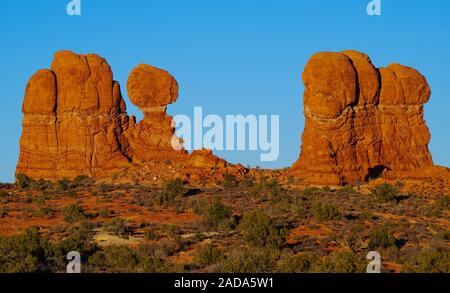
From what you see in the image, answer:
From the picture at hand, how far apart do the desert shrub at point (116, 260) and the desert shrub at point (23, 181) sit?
29631 millimetres

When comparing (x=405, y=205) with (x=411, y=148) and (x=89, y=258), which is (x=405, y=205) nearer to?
(x=411, y=148)

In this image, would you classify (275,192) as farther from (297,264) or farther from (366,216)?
(297,264)

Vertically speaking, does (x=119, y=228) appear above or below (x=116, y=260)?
above

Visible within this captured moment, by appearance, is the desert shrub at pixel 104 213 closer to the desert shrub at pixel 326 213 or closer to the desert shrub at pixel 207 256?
the desert shrub at pixel 326 213

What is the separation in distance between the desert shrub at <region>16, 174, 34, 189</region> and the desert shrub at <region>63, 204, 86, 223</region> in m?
15.9

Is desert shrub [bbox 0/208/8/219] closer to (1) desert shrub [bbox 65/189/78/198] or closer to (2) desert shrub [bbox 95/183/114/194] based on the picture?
(1) desert shrub [bbox 65/189/78/198]

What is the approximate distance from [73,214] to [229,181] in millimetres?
17885

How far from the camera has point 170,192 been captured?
55969 mm

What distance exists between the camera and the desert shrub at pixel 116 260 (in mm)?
32188

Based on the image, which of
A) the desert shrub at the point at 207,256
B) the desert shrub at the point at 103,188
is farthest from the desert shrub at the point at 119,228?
the desert shrub at the point at 103,188

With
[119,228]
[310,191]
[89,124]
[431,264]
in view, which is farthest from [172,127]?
[431,264]

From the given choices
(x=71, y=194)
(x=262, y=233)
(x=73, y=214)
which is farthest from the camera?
(x=71, y=194)

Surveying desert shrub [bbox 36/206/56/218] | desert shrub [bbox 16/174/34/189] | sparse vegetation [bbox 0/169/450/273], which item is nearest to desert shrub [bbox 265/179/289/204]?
sparse vegetation [bbox 0/169/450/273]

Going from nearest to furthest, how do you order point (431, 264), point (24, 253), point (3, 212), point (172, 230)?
point (431, 264) → point (24, 253) → point (172, 230) → point (3, 212)
